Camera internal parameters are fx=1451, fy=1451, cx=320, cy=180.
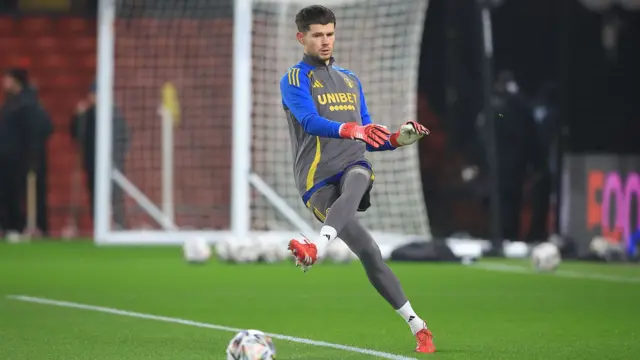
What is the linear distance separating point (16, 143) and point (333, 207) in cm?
1702

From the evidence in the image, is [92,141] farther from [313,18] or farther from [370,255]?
[370,255]

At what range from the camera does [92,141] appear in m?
22.4

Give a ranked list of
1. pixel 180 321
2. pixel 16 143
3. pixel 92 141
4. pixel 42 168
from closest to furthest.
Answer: pixel 180 321 → pixel 92 141 → pixel 42 168 → pixel 16 143

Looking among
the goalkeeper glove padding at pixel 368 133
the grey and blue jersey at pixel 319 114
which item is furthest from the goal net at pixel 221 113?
the goalkeeper glove padding at pixel 368 133

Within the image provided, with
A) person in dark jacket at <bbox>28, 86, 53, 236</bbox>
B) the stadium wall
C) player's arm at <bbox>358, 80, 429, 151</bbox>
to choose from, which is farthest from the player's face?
person in dark jacket at <bbox>28, 86, 53, 236</bbox>

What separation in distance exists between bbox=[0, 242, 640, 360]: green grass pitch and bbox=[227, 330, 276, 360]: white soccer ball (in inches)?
32.0

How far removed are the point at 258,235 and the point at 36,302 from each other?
611 cm

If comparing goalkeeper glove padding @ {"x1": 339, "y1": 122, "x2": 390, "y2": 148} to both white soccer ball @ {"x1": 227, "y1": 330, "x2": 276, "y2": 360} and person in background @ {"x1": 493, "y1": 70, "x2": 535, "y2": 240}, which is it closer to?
white soccer ball @ {"x1": 227, "y1": 330, "x2": 276, "y2": 360}

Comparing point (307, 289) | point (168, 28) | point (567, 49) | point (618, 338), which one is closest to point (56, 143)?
point (168, 28)

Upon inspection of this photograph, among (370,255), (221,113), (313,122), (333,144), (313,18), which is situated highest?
(313,18)

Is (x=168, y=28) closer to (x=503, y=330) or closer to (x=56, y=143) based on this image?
(x=56, y=143)

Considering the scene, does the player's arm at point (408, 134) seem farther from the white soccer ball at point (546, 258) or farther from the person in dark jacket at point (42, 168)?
the person in dark jacket at point (42, 168)

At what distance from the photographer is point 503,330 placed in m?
8.72

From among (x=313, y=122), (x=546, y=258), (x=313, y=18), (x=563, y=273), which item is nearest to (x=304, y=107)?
(x=313, y=122)
